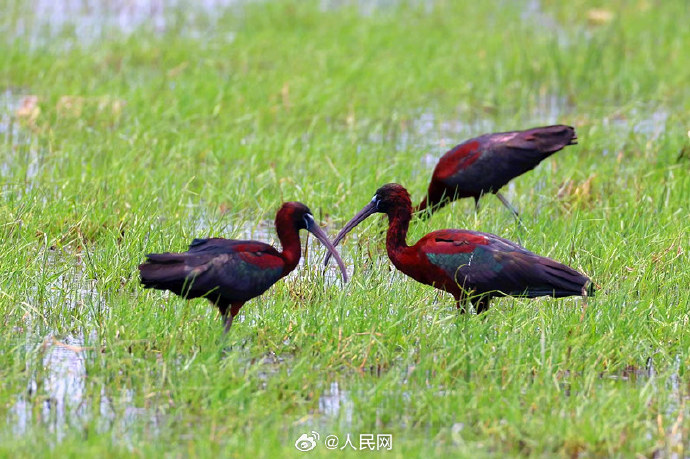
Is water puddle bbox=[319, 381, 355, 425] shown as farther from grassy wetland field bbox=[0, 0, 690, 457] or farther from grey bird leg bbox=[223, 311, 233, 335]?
grey bird leg bbox=[223, 311, 233, 335]

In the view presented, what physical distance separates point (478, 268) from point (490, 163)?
2205mm

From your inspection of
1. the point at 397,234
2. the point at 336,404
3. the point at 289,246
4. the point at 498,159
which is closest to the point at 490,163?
the point at 498,159

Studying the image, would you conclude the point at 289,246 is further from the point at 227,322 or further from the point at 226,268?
the point at 227,322

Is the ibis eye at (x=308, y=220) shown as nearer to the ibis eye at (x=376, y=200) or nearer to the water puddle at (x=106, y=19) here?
the ibis eye at (x=376, y=200)

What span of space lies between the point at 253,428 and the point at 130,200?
3.56 m

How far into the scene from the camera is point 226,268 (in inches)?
233

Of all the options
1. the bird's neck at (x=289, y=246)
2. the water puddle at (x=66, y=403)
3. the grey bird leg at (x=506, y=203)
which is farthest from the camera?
the grey bird leg at (x=506, y=203)

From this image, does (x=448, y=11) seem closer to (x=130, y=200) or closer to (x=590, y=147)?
(x=590, y=147)

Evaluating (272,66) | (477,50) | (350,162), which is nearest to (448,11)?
(477,50)

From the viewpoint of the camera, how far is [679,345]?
5930 mm

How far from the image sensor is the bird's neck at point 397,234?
22.1 feet

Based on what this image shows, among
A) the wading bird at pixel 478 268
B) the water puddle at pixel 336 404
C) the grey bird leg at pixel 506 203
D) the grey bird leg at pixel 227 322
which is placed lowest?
the water puddle at pixel 336 404

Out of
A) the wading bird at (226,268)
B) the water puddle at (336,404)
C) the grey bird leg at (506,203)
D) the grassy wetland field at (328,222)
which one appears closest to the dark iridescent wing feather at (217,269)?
the wading bird at (226,268)

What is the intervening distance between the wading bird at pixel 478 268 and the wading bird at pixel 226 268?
700mm
